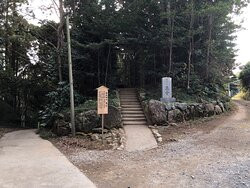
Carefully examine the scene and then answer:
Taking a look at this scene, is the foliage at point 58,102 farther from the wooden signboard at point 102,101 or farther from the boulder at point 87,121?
the wooden signboard at point 102,101

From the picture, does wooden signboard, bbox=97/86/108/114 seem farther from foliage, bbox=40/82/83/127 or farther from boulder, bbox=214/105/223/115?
boulder, bbox=214/105/223/115

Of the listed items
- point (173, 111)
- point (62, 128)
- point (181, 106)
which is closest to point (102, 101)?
point (62, 128)

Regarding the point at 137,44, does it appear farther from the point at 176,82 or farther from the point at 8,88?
the point at 8,88

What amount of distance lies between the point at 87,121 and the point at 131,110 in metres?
2.49

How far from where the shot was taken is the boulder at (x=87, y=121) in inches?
381

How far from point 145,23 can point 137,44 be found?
Result: 108cm

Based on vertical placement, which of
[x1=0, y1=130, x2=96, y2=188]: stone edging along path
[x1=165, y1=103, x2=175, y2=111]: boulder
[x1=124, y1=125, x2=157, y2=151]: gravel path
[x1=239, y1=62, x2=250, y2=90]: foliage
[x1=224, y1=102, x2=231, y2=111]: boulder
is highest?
[x1=239, y1=62, x2=250, y2=90]: foliage

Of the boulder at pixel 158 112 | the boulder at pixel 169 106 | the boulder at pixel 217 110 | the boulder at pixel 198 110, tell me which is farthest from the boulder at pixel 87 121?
the boulder at pixel 217 110

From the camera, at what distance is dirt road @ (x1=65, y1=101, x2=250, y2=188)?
511cm

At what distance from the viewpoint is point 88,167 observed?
620cm

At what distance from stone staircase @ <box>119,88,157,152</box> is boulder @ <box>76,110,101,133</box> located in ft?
3.65

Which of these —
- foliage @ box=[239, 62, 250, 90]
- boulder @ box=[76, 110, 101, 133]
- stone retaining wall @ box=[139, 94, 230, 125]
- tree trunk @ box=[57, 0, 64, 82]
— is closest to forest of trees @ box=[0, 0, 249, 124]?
tree trunk @ box=[57, 0, 64, 82]

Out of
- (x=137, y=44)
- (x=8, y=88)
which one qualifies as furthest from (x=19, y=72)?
(x=137, y=44)

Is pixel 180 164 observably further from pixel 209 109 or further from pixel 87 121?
pixel 209 109
